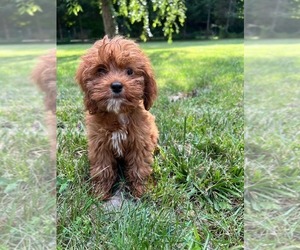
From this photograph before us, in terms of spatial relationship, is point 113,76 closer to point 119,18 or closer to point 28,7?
point 28,7

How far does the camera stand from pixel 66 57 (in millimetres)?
2102

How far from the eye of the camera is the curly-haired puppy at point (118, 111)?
1186mm

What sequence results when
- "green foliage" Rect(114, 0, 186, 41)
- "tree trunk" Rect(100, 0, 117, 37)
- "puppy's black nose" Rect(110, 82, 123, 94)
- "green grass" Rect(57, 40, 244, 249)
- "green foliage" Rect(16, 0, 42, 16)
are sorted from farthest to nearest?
1. "green foliage" Rect(114, 0, 186, 41)
2. "tree trunk" Rect(100, 0, 117, 37)
3. "puppy's black nose" Rect(110, 82, 123, 94)
4. "green grass" Rect(57, 40, 244, 249)
5. "green foliage" Rect(16, 0, 42, 16)

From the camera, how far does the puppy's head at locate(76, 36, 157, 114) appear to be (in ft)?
3.84

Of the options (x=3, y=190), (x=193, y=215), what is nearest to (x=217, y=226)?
(x=193, y=215)

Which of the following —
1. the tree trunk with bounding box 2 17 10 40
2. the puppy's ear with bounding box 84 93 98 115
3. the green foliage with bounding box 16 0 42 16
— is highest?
the green foliage with bounding box 16 0 42 16

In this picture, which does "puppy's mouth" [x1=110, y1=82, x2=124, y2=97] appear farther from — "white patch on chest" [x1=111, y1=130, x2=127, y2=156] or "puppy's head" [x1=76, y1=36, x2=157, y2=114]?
"white patch on chest" [x1=111, y1=130, x2=127, y2=156]

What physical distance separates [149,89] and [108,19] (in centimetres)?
63

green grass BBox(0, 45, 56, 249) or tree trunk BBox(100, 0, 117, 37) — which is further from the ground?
tree trunk BBox(100, 0, 117, 37)

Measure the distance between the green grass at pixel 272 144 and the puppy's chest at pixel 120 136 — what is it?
61 centimetres

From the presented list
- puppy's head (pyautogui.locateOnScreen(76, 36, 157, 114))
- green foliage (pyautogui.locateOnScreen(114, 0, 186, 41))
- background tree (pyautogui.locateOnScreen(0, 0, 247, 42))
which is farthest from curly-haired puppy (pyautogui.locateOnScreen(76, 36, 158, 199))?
→ green foliage (pyautogui.locateOnScreen(114, 0, 186, 41))

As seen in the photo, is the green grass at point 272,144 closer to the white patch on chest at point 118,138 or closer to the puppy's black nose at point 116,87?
the puppy's black nose at point 116,87

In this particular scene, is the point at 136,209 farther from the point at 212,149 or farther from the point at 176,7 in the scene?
the point at 176,7

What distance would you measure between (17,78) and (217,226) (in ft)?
2.15
